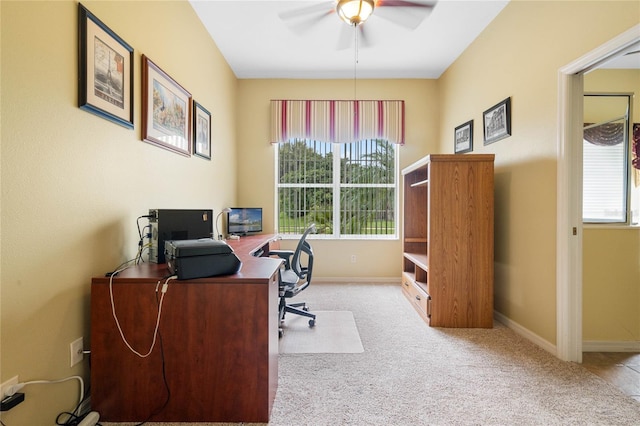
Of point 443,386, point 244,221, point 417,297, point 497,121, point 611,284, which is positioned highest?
point 497,121

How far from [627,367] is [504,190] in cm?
157

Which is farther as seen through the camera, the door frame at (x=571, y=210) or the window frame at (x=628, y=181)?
the window frame at (x=628, y=181)

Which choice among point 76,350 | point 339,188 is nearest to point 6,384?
point 76,350

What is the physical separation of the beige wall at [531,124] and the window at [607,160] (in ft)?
1.50

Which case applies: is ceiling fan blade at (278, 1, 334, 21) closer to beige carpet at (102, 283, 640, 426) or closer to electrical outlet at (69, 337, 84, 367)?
electrical outlet at (69, 337, 84, 367)

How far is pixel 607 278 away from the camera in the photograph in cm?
224

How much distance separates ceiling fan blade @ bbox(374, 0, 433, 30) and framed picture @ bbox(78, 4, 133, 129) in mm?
1809

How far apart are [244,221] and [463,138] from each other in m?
3.01

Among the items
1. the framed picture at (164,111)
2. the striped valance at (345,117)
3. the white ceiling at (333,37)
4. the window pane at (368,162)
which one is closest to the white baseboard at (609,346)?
the window pane at (368,162)

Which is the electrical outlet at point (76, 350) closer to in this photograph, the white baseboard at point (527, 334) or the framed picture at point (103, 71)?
the framed picture at point (103, 71)

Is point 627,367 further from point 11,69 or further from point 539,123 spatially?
point 11,69

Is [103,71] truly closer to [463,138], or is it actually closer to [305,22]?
[305,22]

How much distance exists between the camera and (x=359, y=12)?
2021mm

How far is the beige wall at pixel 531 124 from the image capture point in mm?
1981
